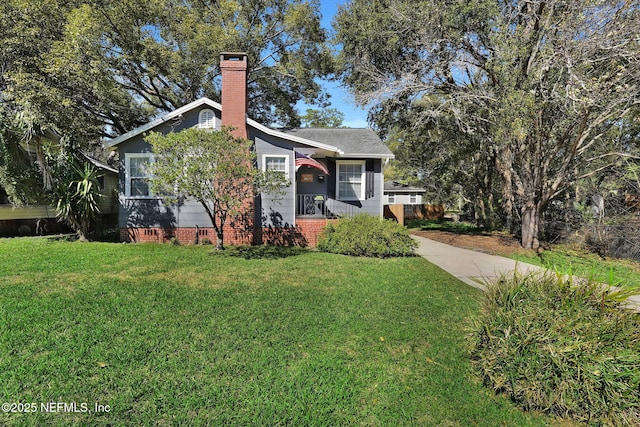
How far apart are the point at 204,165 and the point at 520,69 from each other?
10031 mm

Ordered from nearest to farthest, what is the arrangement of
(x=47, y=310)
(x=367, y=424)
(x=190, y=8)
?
1. (x=367, y=424)
2. (x=47, y=310)
3. (x=190, y=8)

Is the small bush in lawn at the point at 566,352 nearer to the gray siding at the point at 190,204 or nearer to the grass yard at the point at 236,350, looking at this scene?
the grass yard at the point at 236,350

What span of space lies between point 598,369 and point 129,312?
5.50 meters

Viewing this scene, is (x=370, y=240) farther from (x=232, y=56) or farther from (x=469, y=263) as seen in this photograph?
(x=232, y=56)

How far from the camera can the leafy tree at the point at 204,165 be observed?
→ 25.3ft

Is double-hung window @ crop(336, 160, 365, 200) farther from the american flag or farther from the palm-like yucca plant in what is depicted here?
the palm-like yucca plant

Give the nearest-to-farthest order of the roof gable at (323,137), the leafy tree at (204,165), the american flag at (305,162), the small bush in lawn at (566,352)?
the small bush in lawn at (566,352)
the leafy tree at (204,165)
the roof gable at (323,137)
the american flag at (305,162)

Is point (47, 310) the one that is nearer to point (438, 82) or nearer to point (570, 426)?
point (570, 426)

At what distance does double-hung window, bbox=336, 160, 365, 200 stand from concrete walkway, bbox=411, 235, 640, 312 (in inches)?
139

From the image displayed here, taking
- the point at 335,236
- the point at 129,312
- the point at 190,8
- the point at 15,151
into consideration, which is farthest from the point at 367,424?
the point at 190,8

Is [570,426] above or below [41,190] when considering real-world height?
below

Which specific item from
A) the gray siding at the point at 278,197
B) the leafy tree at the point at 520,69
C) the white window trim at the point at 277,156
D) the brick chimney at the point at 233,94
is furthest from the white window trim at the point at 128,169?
the leafy tree at the point at 520,69

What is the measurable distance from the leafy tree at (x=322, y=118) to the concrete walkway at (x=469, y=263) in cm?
3004

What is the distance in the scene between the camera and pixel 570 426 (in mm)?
2643
